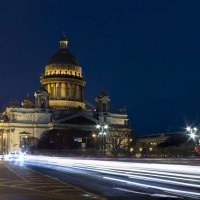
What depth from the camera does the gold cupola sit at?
17525cm

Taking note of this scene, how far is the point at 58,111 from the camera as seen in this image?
170 meters

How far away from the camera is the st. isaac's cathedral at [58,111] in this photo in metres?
164

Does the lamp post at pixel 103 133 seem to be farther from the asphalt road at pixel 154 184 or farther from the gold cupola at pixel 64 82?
the gold cupola at pixel 64 82

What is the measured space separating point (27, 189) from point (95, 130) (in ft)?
453

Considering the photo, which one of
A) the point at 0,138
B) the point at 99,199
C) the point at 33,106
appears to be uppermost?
the point at 33,106

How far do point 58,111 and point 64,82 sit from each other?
36.2 ft

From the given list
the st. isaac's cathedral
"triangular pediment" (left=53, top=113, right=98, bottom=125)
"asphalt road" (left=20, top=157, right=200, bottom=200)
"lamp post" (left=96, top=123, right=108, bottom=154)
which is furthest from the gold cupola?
"asphalt road" (left=20, top=157, right=200, bottom=200)

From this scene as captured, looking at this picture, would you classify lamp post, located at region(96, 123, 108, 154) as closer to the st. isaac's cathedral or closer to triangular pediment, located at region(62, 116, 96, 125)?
the st. isaac's cathedral

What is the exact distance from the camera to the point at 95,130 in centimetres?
16312

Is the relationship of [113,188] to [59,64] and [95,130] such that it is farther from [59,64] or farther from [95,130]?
[59,64]

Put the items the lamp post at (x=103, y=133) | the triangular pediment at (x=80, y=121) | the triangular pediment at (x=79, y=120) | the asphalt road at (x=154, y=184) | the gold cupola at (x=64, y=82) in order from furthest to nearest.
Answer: the gold cupola at (x=64, y=82)
the triangular pediment at (x=80, y=121)
the triangular pediment at (x=79, y=120)
the lamp post at (x=103, y=133)
the asphalt road at (x=154, y=184)

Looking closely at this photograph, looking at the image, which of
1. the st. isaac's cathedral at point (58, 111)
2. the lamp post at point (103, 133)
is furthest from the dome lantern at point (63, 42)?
the lamp post at point (103, 133)

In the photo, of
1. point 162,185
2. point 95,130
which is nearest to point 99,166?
point 162,185

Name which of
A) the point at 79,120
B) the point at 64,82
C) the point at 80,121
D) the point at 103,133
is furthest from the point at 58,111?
the point at 103,133
